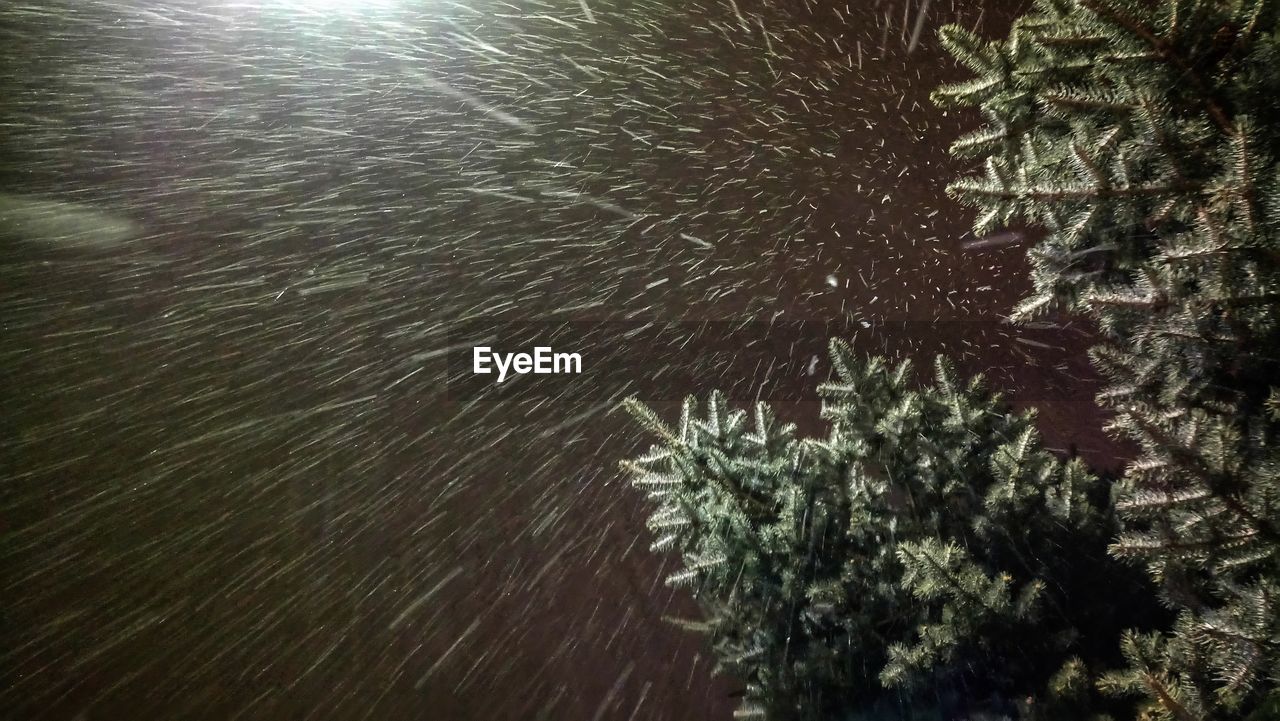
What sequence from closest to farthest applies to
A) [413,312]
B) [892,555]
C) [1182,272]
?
[1182,272], [892,555], [413,312]

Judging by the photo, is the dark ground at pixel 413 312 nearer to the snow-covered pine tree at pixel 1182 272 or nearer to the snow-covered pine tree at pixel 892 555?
Result: the snow-covered pine tree at pixel 892 555

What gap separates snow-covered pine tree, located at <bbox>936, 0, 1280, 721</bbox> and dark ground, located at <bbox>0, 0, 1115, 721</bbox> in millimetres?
1634

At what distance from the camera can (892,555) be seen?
1329mm

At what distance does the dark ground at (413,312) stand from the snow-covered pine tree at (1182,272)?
1634mm

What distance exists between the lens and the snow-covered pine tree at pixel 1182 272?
854 mm

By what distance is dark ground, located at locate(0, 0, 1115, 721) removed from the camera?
254cm

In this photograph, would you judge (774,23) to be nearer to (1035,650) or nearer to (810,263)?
(810,263)

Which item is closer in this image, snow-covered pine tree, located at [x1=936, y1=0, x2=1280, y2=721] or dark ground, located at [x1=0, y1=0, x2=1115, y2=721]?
snow-covered pine tree, located at [x1=936, y1=0, x2=1280, y2=721]

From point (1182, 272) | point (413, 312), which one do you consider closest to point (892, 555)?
point (1182, 272)

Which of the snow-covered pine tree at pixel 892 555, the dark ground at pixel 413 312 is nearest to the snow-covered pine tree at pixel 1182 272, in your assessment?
the snow-covered pine tree at pixel 892 555

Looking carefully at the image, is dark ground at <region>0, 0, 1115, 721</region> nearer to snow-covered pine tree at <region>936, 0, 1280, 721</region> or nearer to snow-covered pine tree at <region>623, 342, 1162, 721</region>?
snow-covered pine tree at <region>623, 342, 1162, 721</region>

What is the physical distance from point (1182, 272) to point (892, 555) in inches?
25.4

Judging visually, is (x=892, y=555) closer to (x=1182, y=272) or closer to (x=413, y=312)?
(x=1182, y=272)

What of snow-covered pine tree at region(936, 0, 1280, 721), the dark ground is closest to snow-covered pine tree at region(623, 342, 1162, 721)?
snow-covered pine tree at region(936, 0, 1280, 721)
